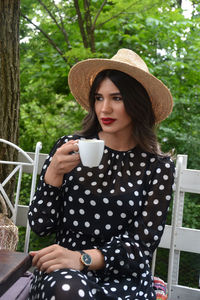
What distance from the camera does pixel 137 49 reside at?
3959 millimetres

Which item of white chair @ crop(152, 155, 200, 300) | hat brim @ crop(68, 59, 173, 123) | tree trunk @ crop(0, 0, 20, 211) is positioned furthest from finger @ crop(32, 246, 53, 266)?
tree trunk @ crop(0, 0, 20, 211)

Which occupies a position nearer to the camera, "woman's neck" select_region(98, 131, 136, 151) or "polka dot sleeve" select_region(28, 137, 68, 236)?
"polka dot sleeve" select_region(28, 137, 68, 236)

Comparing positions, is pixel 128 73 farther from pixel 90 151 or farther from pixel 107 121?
pixel 90 151

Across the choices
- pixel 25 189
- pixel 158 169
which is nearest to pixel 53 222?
pixel 158 169

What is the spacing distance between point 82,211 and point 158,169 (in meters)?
0.38

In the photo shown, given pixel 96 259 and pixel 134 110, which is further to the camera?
pixel 134 110

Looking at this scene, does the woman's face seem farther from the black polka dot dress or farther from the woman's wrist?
the woman's wrist

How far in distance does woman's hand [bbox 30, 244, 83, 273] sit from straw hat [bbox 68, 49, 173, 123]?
0.82 m

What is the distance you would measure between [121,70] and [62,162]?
520 millimetres

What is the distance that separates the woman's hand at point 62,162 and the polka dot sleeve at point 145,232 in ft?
1.12

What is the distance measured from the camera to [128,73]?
181 centimetres

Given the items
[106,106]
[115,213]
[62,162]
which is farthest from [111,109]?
[115,213]

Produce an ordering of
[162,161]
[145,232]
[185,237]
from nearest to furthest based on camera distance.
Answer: [145,232] → [162,161] → [185,237]

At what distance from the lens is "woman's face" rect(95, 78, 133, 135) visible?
176 centimetres
